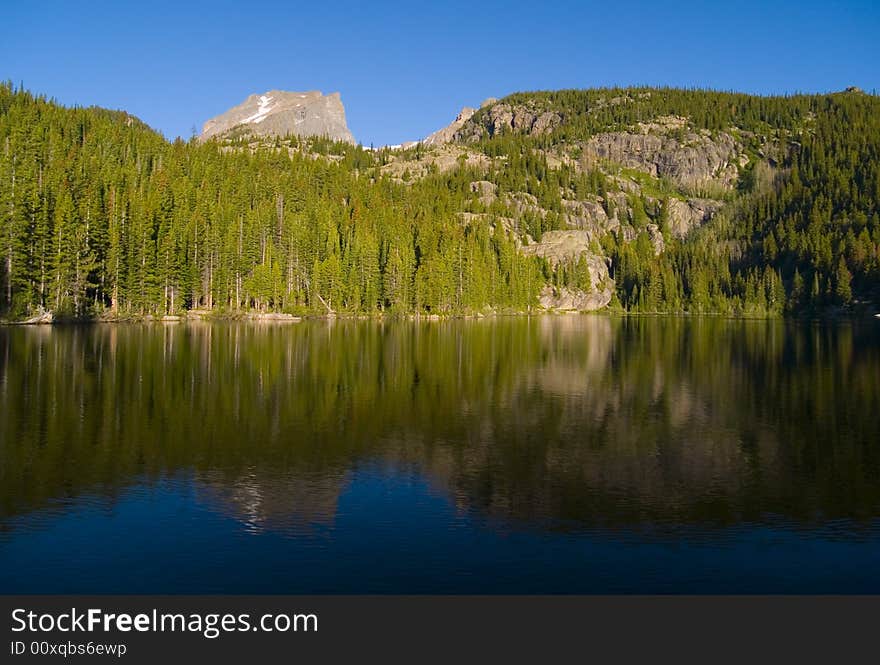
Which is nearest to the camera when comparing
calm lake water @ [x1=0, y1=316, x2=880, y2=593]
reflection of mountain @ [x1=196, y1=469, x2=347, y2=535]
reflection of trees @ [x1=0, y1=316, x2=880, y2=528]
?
calm lake water @ [x1=0, y1=316, x2=880, y2=593]

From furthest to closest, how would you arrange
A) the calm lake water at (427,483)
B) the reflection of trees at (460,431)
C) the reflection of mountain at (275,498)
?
the reflection of trees at (460,431), the reflection of mountain at (275,498), the calm lake water at (427,483)

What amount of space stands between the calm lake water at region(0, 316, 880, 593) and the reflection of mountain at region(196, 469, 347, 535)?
10 centimetres

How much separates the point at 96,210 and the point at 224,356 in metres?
62.5

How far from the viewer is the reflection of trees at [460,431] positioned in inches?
821

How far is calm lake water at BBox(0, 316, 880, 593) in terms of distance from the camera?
596 inches

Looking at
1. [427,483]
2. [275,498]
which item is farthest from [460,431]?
[275,498]

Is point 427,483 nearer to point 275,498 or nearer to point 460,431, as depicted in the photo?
point 275,498

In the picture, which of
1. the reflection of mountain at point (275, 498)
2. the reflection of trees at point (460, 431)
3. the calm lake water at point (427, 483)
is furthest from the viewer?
the reflection of trees at point (460, 431)

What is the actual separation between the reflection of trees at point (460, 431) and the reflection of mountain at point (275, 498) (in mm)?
93

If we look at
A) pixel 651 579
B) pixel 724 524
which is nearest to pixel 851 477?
pixel 724 524

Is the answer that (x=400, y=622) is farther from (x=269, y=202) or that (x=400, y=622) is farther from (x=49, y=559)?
(x=269, y=202)

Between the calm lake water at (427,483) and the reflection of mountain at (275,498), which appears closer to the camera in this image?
the calm lake water at (427,483)

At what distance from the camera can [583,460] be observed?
25.4 metres

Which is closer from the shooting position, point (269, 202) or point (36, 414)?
point (36, 414)
